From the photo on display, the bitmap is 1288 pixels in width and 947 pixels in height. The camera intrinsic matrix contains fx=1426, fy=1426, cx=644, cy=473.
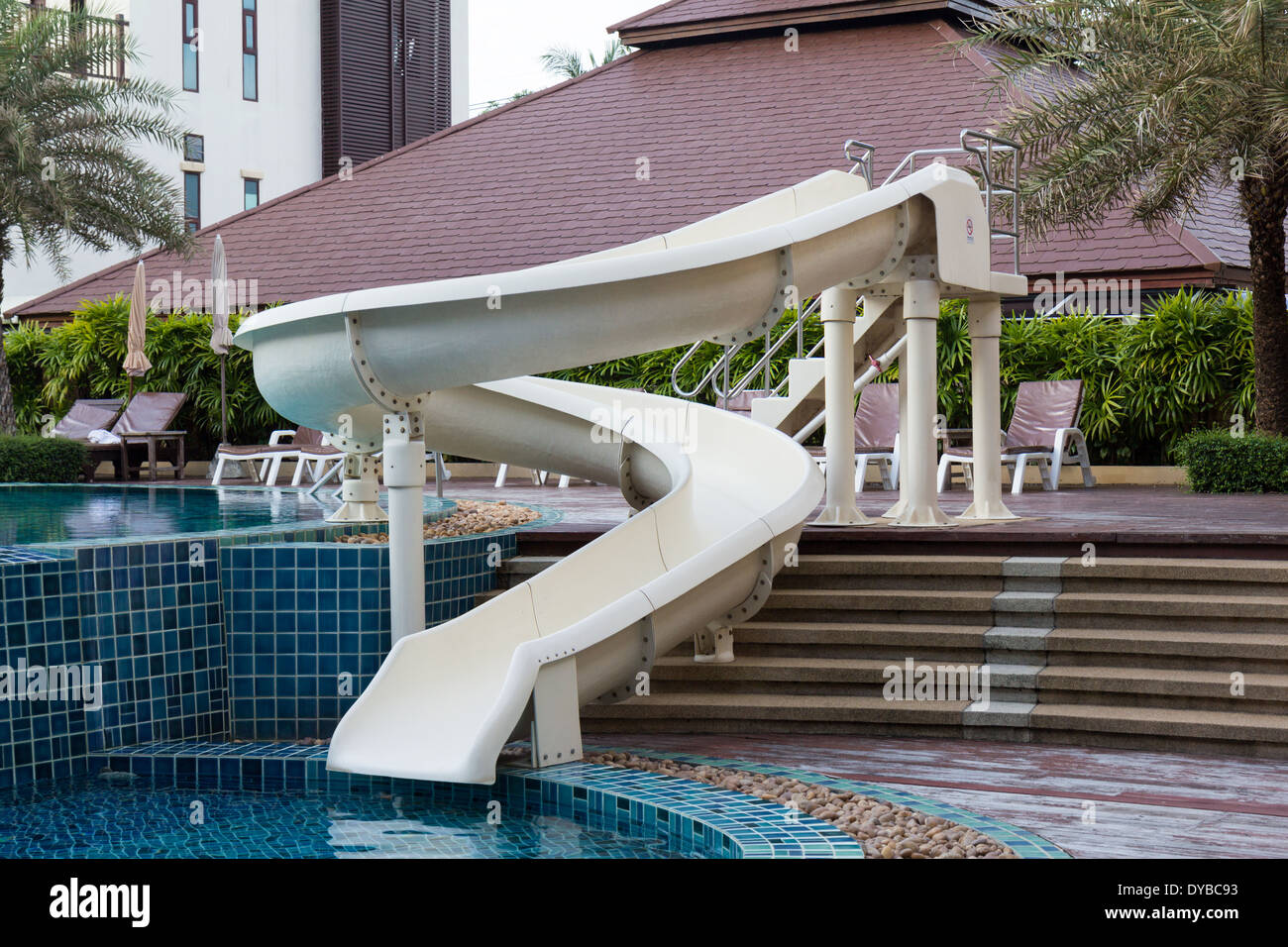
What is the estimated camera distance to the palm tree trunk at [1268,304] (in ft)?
39.0

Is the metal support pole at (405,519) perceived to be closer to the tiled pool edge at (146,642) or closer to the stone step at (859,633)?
the tiled pool edge at (146,642)

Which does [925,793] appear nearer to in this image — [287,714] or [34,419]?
[287,714]

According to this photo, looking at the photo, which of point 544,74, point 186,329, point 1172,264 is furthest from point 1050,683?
point 544,74

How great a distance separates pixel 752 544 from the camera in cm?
649

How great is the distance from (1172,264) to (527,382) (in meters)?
9.51

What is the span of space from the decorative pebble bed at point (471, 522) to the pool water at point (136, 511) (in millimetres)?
421

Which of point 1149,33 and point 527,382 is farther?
point 1149,33

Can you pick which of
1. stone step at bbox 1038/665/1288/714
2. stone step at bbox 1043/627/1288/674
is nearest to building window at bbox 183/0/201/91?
stone step at bbox 1043/627/1288/674

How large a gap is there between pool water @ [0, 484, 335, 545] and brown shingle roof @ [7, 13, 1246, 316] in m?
6.97

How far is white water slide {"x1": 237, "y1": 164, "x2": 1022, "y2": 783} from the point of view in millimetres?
5641

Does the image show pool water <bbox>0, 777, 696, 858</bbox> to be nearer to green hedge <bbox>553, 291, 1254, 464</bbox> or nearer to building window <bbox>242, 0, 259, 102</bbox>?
green hedge <bbox>553, 291, 1254, 464</bbox>

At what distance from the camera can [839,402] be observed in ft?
28.2

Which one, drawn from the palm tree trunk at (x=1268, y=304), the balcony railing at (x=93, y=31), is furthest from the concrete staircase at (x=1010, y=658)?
the balcony railing at (x=93, y=31)

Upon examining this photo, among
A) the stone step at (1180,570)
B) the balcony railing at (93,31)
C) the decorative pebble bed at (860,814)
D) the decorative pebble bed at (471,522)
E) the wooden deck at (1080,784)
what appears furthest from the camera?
the balcony railing at (93,31)
